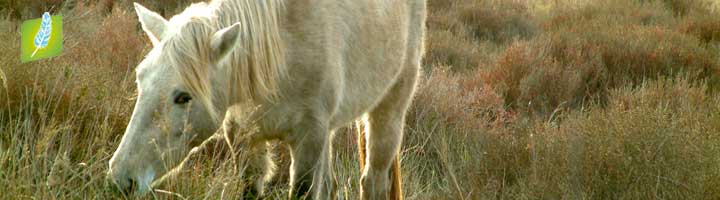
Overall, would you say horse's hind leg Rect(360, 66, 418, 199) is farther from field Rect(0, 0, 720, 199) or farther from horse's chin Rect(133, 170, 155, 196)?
horse's chin Rect(133, 170, 155, 196)

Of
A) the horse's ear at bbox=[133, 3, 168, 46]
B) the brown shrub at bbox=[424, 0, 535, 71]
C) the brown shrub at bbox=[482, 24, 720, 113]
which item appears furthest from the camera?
the brown shrub at bbox=[424, 0, 535, 71]

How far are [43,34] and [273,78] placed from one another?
0.82 meters

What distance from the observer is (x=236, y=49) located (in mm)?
2971

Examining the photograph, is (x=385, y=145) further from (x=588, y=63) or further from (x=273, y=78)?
(x=588, y=63)

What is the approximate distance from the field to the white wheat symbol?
9.6 inches

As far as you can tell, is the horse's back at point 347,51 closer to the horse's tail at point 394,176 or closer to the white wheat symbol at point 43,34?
the horse's tail at point 394,176

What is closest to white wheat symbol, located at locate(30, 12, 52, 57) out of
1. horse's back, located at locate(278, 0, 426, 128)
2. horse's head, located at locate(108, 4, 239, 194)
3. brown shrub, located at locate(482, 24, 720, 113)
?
horse's head, located at locate(108, 4, 239, 194)

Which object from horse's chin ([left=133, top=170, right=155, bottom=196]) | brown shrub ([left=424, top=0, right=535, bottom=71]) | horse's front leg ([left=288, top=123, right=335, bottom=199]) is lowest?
brown shrub ([left=424, top=0, right=535, bottom=71])

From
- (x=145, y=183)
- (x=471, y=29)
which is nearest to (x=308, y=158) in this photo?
(x=145, y=183)

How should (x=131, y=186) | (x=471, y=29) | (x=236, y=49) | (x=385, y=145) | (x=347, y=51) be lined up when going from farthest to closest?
(x=471, y=29) < (x=385, y=145) < (x=347, y=51) < (x=236, y=49) < (x=131, y=186)

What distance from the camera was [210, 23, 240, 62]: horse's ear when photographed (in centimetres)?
276

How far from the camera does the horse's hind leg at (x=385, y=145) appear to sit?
14.6ft

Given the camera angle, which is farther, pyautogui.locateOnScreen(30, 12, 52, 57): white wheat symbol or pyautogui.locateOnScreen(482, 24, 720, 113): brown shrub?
pyautogui.locateOnScreen(482, 24, 720, 113): brown shrub

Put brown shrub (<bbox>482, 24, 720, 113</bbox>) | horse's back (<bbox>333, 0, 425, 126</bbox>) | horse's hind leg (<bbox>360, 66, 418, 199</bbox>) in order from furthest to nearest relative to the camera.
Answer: brown shrub (<bbox>482, 24, 720, 113</bbox>), horse's hind leg (<bbox>360, 66, 418, 199</bbox>), horse's back (<bbox>333, 0, 425, 126</bbox>)
